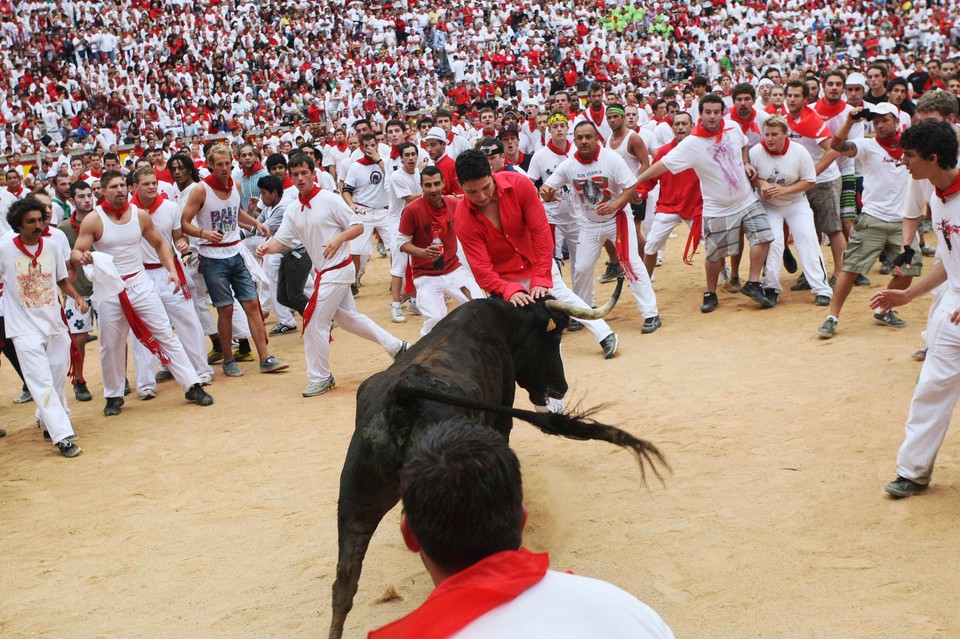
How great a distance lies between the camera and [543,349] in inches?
239

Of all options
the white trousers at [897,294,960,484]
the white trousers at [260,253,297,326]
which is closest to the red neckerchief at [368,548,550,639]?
the white trousers at [897,294,960,484]

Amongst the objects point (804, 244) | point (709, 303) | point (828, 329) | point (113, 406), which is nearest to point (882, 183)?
point (804, 244)

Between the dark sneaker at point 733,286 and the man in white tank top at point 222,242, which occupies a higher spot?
the man in white tank top at point 222,242

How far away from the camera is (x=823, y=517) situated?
535 centimetres

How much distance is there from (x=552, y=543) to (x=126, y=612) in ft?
7.76

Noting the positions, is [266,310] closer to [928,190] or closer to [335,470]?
[335,470]

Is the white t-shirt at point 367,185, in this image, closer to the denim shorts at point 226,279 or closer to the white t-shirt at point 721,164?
the denim shorts at point 226,279

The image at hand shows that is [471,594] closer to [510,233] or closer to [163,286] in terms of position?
[510,233]

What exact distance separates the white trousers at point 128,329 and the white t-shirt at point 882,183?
267 inches

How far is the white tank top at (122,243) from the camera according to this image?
9109 mm

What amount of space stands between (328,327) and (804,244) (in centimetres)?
499

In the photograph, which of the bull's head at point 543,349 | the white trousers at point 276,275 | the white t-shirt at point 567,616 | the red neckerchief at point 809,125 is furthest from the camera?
the white trousers at point 276,275

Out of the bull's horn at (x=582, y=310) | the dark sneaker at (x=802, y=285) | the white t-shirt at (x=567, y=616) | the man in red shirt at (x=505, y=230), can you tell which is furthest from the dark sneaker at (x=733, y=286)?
the white t-shirt at (x=567, y=616)

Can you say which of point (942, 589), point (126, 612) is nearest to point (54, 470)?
point (126, 612)
